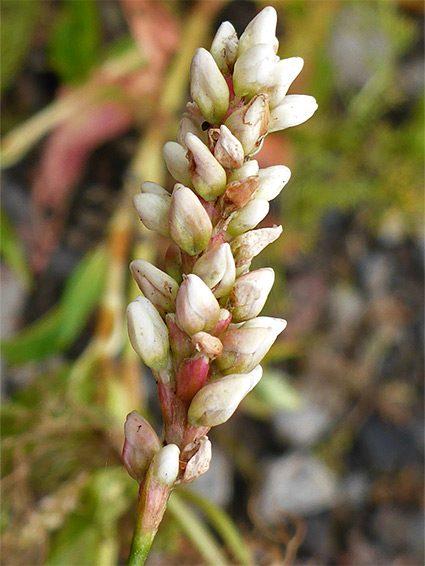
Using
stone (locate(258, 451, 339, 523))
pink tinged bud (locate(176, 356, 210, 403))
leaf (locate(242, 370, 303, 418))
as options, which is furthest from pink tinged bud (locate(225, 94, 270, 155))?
stone (locate(258, 451, 339, 523))

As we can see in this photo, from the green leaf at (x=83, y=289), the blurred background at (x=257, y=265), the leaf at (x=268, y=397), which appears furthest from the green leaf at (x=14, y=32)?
the leaf at (x=268, y=397)

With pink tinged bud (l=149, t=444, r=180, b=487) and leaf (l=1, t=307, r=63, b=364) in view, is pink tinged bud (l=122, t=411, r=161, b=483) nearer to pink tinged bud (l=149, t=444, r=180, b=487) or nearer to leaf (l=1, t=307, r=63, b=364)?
pink tinged bud (l=149, t=444, r=180, b=487)

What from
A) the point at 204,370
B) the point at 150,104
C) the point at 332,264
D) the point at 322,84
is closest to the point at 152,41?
the point at 150,104

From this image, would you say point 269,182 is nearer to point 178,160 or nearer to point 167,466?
point 178,160

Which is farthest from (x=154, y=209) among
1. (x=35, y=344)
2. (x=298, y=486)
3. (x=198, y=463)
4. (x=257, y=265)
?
(x=298, y=486)

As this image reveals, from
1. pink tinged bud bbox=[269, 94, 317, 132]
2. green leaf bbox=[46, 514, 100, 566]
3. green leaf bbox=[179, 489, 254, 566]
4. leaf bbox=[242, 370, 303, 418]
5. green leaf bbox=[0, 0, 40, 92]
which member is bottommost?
leaf bbox=[242, 370, 303, 418]
